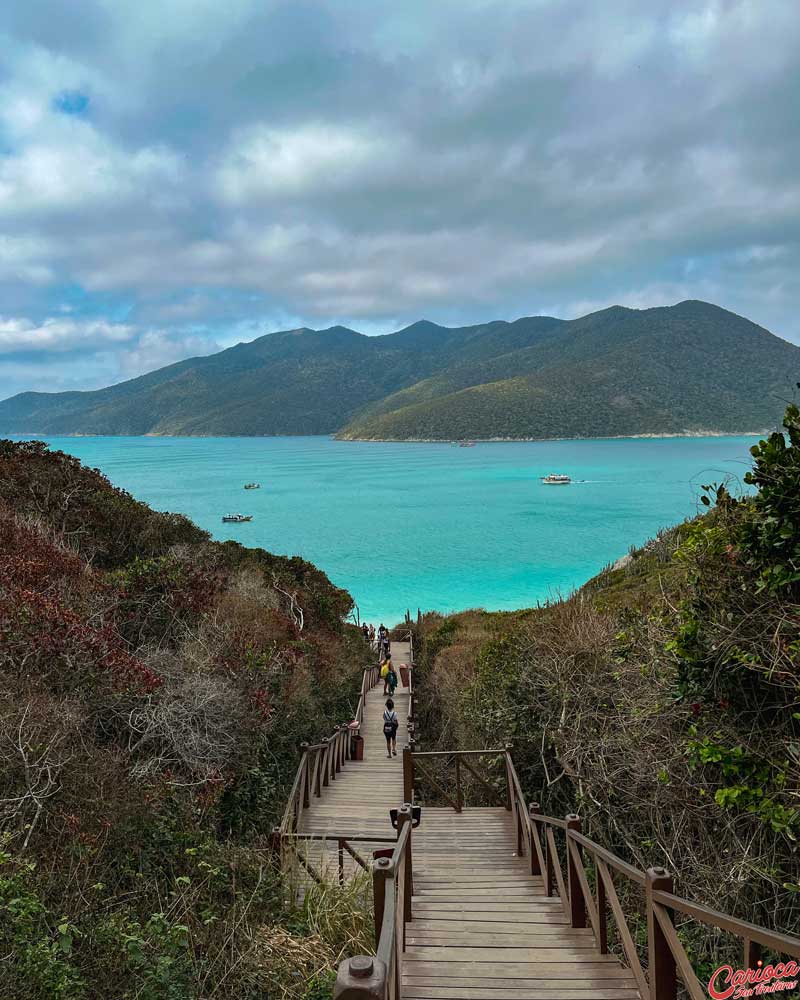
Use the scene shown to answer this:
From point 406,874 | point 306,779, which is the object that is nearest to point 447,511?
point 306,779

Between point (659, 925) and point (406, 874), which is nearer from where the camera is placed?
point (659, 925)

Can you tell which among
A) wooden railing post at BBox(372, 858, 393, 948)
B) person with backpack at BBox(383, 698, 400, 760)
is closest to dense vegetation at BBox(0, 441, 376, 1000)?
wooden railing post at BBox(372, 858, 393, 948)

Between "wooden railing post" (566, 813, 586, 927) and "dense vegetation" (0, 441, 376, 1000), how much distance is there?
155cm

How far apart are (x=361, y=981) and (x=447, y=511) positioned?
64.6 meters

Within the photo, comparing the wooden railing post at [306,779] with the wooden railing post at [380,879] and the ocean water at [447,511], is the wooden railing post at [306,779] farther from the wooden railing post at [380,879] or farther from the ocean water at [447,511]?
the ocean water at [447,511]

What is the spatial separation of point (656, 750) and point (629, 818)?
1409 mm

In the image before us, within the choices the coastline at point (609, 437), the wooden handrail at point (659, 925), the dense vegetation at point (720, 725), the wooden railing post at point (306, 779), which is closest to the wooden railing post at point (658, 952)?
the wooden handrail at point (659, 925)

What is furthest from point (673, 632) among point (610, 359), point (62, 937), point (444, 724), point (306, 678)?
point (610, 359)

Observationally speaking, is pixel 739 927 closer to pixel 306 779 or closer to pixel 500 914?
pixel 500 914

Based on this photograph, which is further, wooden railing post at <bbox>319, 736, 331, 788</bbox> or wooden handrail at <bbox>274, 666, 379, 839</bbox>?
wooden railing post at <bbox>319, 736, 331, 788</bbox>

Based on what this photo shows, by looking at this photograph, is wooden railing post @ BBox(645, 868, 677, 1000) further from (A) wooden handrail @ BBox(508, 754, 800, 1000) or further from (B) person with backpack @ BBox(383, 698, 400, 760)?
(B) person with backpack @ BBox(383, 698, 400, 760)

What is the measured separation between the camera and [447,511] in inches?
2601

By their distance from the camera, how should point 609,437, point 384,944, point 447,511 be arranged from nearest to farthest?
point 384,944 < point 447,511 < point 609,437

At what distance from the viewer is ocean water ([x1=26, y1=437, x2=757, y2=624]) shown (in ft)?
127
